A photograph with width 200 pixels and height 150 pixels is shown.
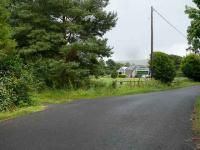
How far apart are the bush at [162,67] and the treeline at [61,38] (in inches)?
507

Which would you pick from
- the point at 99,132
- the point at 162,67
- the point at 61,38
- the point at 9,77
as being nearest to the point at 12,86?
the point at 9,77

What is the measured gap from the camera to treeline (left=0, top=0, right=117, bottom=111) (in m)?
29.6

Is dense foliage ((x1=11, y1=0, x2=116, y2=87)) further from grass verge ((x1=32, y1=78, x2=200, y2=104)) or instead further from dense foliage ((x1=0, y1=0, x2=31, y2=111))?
dense foliage ((x1=0, y1=0, x2=31, y2=111))

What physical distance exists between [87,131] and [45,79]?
65.8 feet

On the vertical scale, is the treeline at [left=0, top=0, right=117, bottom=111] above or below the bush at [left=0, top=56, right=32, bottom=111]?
above

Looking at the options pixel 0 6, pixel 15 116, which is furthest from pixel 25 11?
pixel 15 116

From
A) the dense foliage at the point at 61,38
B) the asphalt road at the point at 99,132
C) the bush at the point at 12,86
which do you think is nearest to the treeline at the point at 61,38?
the dense foliage at the point at 61,38

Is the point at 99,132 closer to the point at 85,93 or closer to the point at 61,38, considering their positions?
the point at 85,93

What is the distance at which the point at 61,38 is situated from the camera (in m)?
30.0

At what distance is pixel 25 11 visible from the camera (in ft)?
99.8

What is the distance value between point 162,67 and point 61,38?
18.2 m

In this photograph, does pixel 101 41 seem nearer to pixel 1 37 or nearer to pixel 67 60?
pixel 67 60

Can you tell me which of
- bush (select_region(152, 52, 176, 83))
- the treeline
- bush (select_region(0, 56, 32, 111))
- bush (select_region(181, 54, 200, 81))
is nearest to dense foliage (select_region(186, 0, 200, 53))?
bush (select_region(0, 56, 32, 111))

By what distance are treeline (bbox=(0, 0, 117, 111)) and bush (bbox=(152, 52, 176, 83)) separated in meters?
12.9
